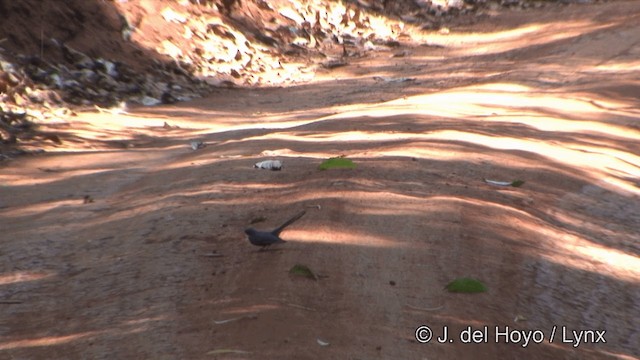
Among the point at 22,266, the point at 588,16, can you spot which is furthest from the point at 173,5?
the point at 22,266

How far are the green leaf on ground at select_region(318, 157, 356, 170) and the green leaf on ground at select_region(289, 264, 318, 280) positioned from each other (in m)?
2.36

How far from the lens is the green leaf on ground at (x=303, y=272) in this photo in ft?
17.3

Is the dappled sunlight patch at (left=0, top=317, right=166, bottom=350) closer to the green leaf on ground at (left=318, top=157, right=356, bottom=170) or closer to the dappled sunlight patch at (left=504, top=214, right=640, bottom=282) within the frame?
the dappled sunlight patch at (left=504, top=214, right=640, bottom=282)

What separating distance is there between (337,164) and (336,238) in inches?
69.4

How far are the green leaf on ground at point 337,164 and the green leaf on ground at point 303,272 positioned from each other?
92.8 inches

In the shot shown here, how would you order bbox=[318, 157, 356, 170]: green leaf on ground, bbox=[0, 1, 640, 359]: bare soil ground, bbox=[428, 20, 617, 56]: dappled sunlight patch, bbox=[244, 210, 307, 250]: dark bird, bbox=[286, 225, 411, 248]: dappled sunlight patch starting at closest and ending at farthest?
bbox=[0, 1, 640, 359]: bare soil ground, bbox=[244, 210, 307, 250]: dark bird, bbox=[286, 225, 411, 248]: dappled sunlight patch, bbox=[318, 157, 356, 170]: green leaf on ground, bbox=[428, 20, 617, 56]: dappled sunlight patch

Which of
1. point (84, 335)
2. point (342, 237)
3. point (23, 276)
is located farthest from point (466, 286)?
point (23, 276)

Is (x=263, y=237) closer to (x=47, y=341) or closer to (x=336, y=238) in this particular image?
(x=336, y=238)

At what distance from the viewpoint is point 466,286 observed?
17.1ft

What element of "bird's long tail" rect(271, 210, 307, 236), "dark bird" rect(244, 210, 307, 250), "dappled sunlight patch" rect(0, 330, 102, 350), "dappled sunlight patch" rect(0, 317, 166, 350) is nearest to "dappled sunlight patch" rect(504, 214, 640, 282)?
"bird's long tail" rect(271, 210, 307, 236)

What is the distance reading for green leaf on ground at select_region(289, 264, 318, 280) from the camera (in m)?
5.26

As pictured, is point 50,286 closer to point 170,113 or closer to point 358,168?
point 358,168

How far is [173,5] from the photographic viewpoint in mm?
18453
